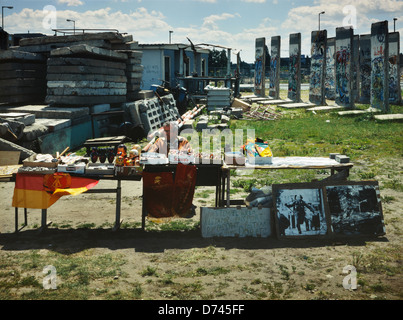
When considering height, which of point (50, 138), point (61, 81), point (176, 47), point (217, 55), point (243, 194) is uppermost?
point (217, 55)

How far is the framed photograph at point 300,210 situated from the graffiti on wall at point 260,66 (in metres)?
24.7

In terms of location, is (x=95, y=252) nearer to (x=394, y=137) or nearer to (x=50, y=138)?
(x=50, y=138)

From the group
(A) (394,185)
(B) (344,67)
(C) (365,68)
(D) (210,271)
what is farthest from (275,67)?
(D) (210,271)

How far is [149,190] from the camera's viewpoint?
6.84 meters

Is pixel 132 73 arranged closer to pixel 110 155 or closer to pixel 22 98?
pixel 22 98

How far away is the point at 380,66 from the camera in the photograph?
67.8ft

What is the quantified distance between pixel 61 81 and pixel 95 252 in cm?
990

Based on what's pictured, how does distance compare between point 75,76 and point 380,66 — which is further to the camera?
point 380,66

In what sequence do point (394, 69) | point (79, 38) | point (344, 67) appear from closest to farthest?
point (79, 38) < point (344, 67) < point (394, 69)

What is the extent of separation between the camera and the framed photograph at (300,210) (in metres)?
6.43

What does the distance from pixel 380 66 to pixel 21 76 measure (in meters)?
16.9

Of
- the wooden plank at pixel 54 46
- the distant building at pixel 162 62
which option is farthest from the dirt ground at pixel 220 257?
the distant building at pixel 162 62

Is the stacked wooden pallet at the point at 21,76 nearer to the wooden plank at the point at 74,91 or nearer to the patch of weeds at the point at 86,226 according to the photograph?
the wooden plank at the point at 74,91
